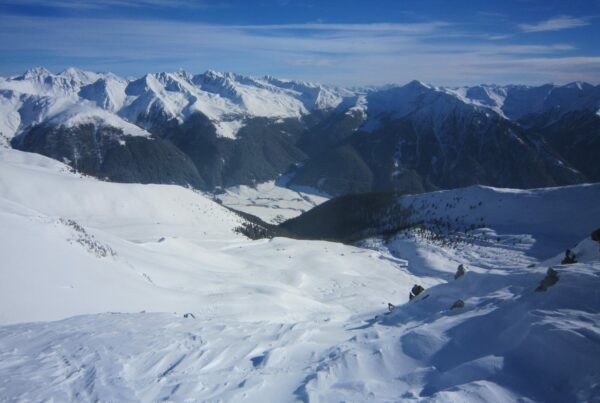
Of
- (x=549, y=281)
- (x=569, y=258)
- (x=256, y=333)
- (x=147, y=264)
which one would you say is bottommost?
(x=147, y=264)

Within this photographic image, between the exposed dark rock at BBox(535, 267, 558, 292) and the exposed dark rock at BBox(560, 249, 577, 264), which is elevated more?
the exposed dark rock at BBox(535, 267, 558, 292)

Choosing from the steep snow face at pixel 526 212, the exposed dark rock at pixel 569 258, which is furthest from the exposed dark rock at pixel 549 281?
the steep snow face at pixel 526 212

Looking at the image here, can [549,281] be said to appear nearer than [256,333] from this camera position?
Yes

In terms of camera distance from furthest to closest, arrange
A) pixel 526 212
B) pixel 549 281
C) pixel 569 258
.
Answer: pixel 526 212 < pixel 569 258 < pixel 549 281

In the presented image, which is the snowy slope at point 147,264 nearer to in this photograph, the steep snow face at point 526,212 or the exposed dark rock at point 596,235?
the exposed dark rock at point 596,235

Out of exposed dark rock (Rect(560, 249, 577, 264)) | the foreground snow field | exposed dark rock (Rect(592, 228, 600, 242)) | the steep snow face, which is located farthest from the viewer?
the steep snow face

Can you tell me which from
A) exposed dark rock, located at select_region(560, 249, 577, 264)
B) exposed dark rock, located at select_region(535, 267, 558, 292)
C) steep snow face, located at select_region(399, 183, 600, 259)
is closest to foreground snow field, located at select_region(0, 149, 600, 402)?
exposed dark rock, located at select_region(535, 267, 558, 292)

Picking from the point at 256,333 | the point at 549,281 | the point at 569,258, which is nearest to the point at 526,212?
the point at 569,258

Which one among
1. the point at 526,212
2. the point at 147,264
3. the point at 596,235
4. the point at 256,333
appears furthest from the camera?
the point at 526,212

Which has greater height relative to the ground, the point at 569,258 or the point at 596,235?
the point at 596,235

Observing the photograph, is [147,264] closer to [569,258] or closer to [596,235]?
[569,258]

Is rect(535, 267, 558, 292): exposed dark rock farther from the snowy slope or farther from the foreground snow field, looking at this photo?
the snowy slope

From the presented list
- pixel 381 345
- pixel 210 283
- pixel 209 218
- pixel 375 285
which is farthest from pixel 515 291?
pixel 209 218
